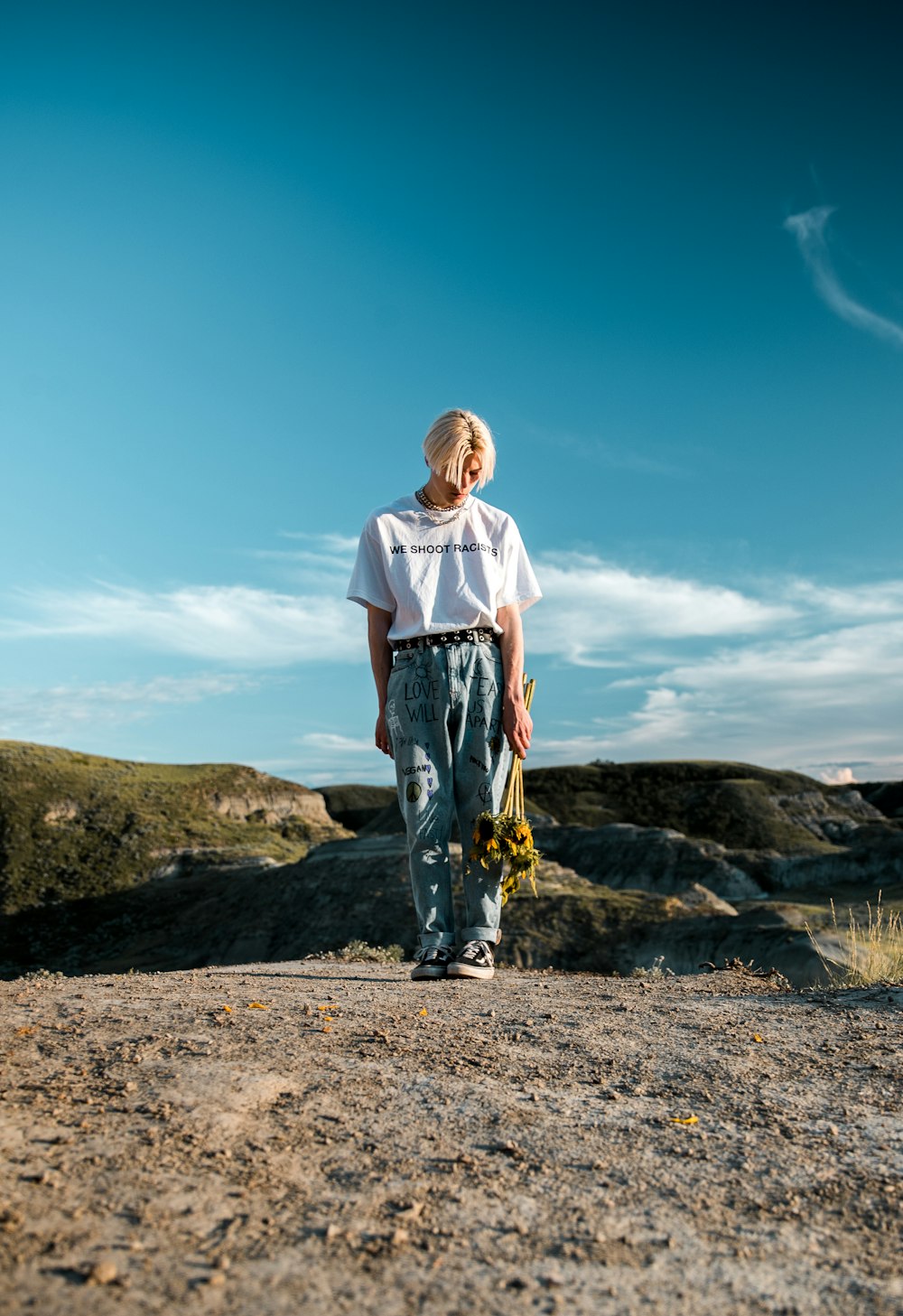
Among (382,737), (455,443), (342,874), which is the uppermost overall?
(455,443)

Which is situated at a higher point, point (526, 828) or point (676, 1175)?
point (526, 828)

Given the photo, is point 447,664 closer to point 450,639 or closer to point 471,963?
point 450,639

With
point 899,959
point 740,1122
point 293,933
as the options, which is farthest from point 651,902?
point 740,1122

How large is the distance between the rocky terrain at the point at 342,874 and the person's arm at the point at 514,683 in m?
9.80

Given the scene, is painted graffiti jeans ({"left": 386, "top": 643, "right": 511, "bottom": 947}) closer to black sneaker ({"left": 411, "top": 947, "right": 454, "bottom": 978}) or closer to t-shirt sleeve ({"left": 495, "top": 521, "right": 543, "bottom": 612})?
black sneaker ({"left": 411, "top": 947, "right": 454, "bottom": 978})

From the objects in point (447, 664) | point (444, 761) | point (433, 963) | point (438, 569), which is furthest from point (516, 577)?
point (433, 963)

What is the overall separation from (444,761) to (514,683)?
0.56 metres

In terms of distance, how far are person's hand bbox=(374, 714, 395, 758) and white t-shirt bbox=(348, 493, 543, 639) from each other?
0.52 meters

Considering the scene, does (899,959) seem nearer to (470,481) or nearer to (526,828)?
(526,828)

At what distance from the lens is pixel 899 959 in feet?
24.3

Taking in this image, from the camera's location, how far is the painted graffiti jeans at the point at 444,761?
5.26m

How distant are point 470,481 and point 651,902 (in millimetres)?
21836

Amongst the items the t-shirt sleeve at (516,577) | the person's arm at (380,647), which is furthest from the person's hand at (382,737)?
the t-shirt sleeve at (516,577)

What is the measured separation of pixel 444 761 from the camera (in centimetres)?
532
